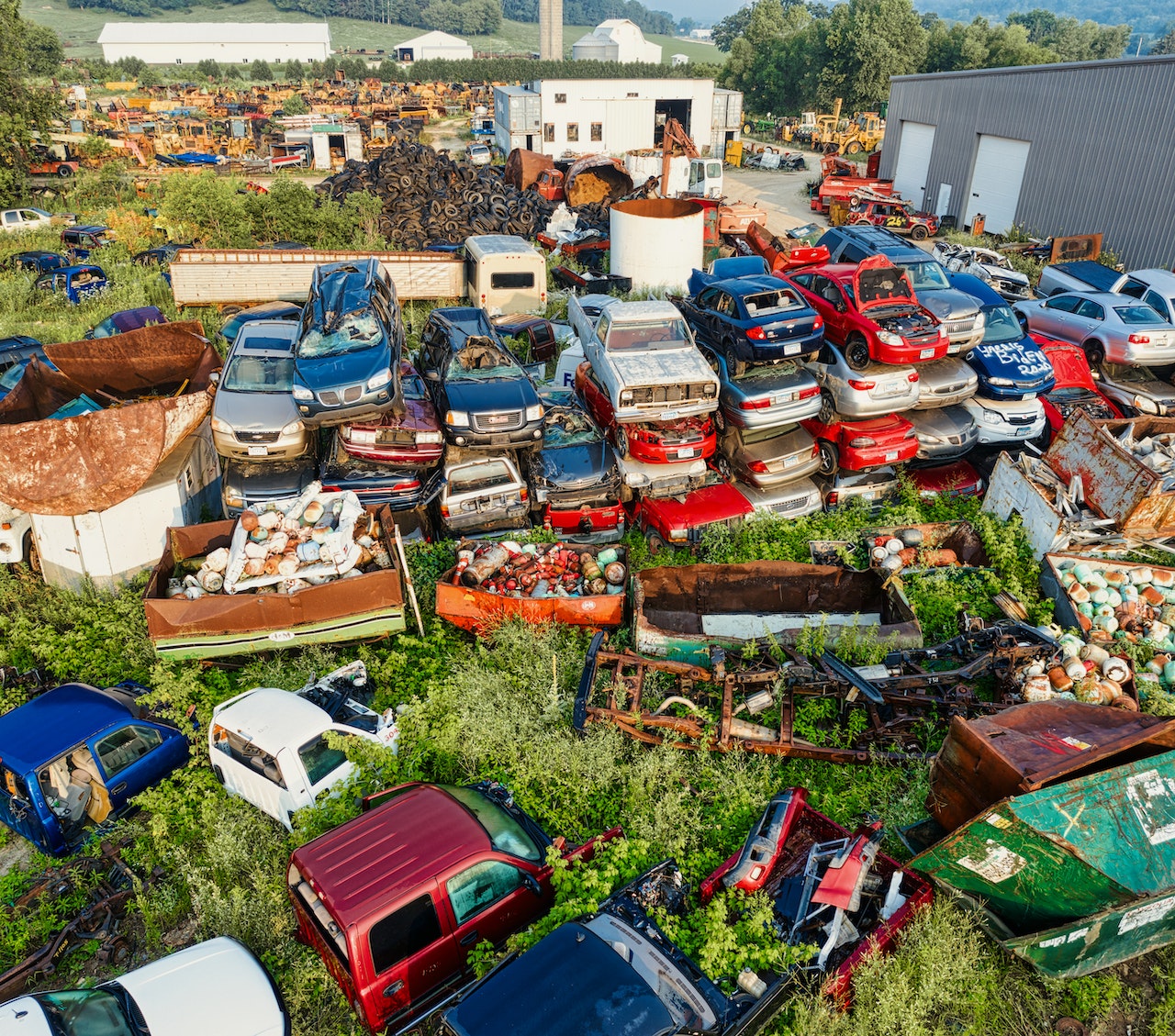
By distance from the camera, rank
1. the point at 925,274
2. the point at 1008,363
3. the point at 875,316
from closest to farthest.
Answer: the point at 875,316 < the point at 1008,363 < the point at 925,274

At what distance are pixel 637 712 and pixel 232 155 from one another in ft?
145

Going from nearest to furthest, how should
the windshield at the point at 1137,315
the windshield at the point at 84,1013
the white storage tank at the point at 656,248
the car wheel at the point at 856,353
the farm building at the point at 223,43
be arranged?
the windshield at the point at 84,1013 → the car wheel at the point at 856,353 → the windshield at the point at 1137,315 → the white storage tank at the point at 656,248 → the farm building at the point at 223,43

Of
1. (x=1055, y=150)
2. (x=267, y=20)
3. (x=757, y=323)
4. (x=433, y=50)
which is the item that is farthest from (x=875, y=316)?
(x=267, y=20)

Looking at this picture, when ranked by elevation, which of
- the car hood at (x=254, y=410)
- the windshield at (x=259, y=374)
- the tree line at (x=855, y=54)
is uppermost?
the tree line at (x=855, y=54)

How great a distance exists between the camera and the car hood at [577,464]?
34.6 ft

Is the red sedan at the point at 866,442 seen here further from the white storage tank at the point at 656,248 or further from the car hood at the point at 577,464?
the white storage tank at the point at 656,248

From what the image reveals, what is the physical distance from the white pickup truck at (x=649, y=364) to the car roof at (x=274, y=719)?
5.58m

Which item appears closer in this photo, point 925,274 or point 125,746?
point 125,746

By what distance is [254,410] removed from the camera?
10.8 meters

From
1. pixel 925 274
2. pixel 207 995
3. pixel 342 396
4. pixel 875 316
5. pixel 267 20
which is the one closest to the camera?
pixel 207 995

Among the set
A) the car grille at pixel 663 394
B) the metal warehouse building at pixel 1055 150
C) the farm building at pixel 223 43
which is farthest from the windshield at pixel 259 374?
the farm building at pixel 223 43

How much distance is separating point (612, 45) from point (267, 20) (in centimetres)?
11069

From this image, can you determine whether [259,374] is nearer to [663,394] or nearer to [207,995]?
[663,394]

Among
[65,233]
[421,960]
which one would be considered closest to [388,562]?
[421,960]
